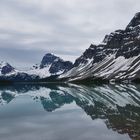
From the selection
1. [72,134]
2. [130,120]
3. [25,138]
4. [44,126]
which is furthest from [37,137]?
[130,120]

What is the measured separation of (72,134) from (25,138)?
19.6ft

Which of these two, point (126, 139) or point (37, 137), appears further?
point (37, 137)

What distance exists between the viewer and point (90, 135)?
4178cm

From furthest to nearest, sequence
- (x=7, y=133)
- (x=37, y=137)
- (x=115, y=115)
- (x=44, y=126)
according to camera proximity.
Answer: (x=115, y=115)
(x=44, y=126)
(x=7, y=133)
(x=37, y=137)

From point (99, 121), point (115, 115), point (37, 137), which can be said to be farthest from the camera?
point (115, 115)

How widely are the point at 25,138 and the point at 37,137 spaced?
55.2 inches

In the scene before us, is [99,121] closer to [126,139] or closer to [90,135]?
[90,135]

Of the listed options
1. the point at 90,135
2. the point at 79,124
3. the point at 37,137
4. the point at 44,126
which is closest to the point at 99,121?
the point at 79,124

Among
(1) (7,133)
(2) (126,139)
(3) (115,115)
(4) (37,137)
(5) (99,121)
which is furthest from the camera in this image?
(3) (115,115)

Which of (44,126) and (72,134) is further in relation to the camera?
(44,126)

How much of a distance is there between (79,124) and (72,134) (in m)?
9.88

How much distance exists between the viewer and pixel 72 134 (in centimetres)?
4259

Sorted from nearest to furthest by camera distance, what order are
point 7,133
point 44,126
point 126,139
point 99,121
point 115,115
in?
1. point 126,139
2. point 7,133
3. point 44,126
4. point 99,121
5. point 115,115

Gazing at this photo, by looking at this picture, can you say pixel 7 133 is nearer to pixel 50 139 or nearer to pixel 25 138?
pixel 25 138
